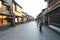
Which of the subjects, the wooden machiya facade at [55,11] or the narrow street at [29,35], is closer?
the narrow street at [29,35]

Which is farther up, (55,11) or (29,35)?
(55,11)

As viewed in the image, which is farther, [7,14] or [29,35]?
[7,14]

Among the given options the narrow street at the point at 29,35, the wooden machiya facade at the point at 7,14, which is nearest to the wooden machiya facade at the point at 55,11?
the narrow street at the point at 29,35

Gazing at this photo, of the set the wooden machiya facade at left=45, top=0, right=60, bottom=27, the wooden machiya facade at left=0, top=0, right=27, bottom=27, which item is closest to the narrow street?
the wooden machiya facade at left=45, top=0, right=60, bottom=27

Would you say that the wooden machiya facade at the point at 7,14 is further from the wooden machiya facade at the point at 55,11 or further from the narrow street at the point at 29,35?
the wooden machiya facade at the point at 55,11

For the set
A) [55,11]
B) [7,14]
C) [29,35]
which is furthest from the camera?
[7,14]

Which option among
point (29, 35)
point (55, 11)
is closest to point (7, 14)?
point (55, 11)

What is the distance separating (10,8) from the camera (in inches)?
1758

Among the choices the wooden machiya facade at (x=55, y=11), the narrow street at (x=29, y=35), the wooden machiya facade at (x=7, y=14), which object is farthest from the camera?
the wooden machiya facade at (x=7, y=14)

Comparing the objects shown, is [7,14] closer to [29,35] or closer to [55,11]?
[55,11]

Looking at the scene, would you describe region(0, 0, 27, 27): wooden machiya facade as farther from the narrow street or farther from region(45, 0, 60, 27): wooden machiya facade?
region(45, 0, 60, 27): wooden machiya facade

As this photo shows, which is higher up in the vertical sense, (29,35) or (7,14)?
(7,14)

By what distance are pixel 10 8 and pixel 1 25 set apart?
1211cm

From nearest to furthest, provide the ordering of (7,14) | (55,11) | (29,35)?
(29,35)
(55,11)
(7,14)
